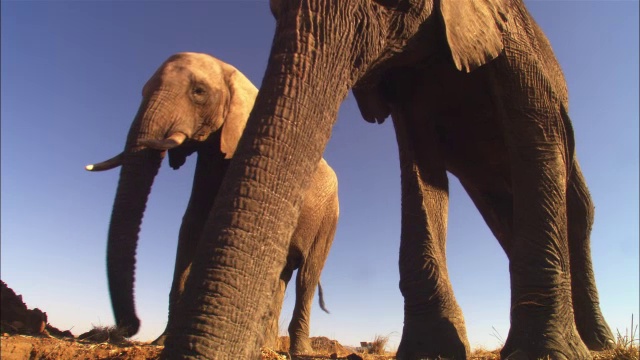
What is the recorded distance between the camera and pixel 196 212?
6602 millimetres

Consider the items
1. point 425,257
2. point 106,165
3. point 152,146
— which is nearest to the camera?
point 425,257

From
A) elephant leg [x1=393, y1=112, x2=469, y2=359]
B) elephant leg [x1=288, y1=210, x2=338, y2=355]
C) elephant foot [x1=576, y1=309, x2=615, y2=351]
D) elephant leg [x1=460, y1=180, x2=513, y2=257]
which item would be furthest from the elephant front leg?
elephant leg [x1=288, y1=210, x2=338, y2=355]

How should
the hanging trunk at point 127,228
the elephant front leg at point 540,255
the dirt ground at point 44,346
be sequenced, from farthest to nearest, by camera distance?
the hanging trunk at point 127,228, the elephant front leg at point 540,255, the dirt ground at point 44,346

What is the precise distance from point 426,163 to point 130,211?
303 centimetres

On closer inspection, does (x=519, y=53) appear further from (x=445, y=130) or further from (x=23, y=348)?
(x=23, y=348)

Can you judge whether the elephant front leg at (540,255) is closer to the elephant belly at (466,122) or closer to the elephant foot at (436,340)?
the elephant foot at (436,340)

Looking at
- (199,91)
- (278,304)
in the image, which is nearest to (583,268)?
(278,304)

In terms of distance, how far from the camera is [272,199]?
1.94 metres

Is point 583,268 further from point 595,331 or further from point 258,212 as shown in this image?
point 258,212

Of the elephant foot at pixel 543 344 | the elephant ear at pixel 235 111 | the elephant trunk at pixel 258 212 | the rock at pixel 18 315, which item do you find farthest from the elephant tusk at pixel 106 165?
the elephant foot at pixel 543 344

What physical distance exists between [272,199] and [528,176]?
7.93ft

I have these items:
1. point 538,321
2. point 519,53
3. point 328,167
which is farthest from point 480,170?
point 328,167

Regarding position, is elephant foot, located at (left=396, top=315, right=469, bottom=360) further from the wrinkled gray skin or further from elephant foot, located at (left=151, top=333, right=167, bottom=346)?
elephant foot, located at (left=151, top=333, right=167, bottom=346)

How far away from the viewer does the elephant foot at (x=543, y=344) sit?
10.5 feet
